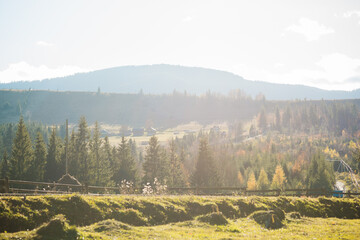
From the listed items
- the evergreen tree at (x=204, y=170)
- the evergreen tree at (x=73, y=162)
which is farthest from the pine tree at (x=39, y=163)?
the evergreen tree at (x=204, y=170)

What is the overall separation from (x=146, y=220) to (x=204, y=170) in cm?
4535

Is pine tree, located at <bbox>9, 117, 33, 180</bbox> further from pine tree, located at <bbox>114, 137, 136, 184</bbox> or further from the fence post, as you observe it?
the fence post

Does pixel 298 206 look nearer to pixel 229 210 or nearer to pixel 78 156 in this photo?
pixel 229 210

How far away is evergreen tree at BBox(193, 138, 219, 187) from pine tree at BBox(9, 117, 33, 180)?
109 ft

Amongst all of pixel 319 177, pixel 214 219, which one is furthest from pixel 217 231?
pixel 319 177

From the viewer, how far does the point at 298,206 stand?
26109 millimetres

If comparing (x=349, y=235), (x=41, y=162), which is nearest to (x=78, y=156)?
(x=41, y=162)

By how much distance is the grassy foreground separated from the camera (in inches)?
545

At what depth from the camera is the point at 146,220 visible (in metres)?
18.2

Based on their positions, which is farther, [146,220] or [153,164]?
[153,164]

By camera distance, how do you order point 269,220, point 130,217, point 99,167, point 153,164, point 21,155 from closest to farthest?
point 130,217, point 269,220, point 21,155, point 99,167, point 153,164

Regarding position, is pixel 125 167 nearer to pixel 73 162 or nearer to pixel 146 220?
pixel 73 162

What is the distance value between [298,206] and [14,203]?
22.2 metres

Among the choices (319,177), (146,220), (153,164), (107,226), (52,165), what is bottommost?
(319,177)
